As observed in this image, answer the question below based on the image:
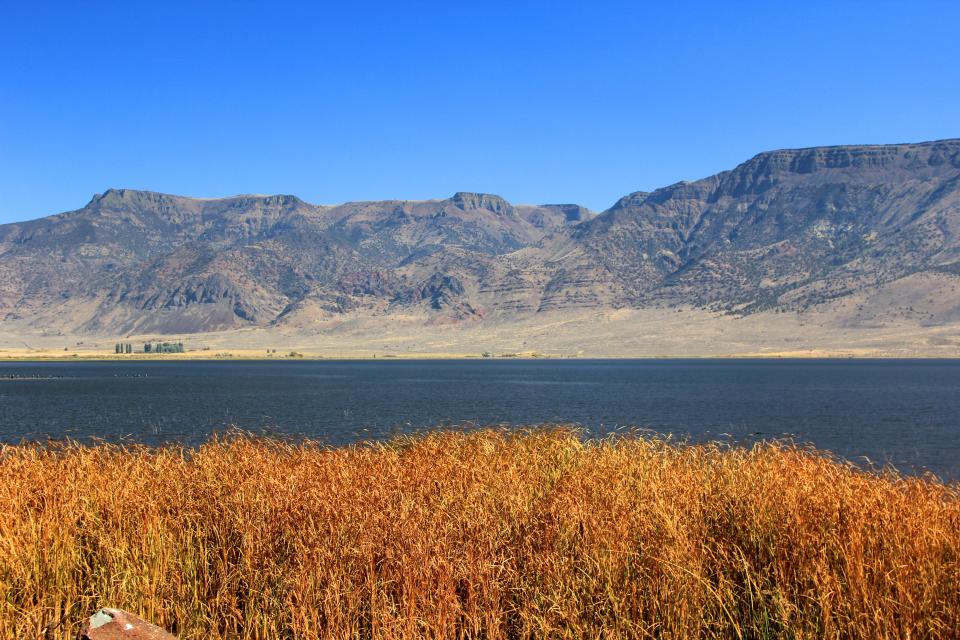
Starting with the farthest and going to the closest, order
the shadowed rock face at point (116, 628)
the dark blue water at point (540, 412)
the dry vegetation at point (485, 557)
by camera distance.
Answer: the dark blue water at point (540, 412)
the dry vegetation at point (485, 557)
the shadowed rock face at point (116, 628)

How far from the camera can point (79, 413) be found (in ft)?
191

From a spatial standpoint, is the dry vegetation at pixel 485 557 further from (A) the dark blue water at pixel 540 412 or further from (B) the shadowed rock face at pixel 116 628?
(A) the dark blue water at pixel 540 412

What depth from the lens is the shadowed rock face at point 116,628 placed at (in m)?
7.11

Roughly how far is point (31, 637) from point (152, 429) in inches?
1588

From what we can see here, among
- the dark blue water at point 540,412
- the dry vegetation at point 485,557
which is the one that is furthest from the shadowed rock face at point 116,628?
the dark blue water at point 540,412

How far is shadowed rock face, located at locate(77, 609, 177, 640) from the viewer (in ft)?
23.3

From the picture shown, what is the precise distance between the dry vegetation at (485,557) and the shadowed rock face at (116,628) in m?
0.80

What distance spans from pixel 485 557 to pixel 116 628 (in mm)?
3700

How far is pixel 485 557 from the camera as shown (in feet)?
28.5

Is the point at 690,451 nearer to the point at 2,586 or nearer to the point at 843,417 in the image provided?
the point at 2,586

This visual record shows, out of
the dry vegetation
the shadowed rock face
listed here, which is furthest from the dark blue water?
the shadowed rock face

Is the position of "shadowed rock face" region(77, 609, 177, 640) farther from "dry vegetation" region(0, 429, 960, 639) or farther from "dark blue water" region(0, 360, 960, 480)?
"dark blue water" region(0, 360, 960, 480)

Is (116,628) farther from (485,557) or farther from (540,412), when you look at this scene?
(540,412)

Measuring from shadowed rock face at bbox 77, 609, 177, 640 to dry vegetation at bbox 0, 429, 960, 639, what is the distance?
80 cm
